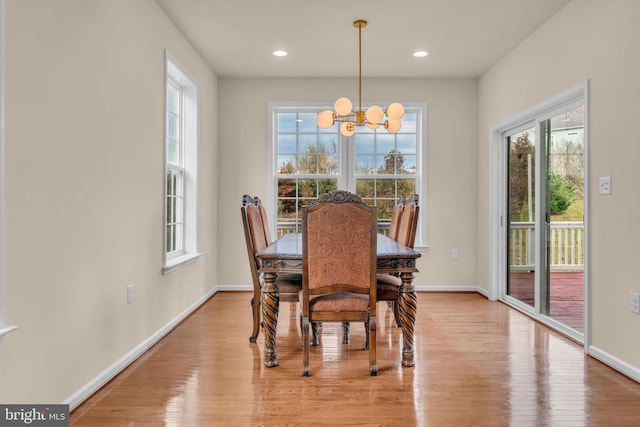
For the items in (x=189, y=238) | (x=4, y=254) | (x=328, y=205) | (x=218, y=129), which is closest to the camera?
(x=4, y=254)

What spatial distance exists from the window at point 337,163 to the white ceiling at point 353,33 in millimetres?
685

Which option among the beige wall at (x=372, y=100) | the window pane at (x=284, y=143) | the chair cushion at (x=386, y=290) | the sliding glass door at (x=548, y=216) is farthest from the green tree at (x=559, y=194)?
the window pane at (x=284, y=143)

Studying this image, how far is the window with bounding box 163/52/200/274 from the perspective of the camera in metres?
4.12

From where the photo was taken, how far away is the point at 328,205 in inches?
100

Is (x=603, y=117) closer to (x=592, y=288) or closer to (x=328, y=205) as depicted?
(x=592, y=288)

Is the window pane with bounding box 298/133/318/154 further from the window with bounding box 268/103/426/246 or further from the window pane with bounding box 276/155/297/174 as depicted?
the window pane with bounding box 276/155/297/174

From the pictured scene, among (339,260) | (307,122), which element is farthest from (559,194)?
(307,122)

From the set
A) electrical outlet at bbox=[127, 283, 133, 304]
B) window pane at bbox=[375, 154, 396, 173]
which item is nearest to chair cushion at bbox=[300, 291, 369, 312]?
electrical outlet at bbox=[127, 283, 133, 304]

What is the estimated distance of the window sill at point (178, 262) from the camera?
3.54m

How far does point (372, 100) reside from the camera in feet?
17.7

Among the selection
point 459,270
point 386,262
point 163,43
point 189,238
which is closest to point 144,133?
point 163,43

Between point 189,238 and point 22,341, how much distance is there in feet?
8.53

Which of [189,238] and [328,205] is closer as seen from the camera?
[328,205]

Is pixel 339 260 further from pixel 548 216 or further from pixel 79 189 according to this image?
pixel 548 216
